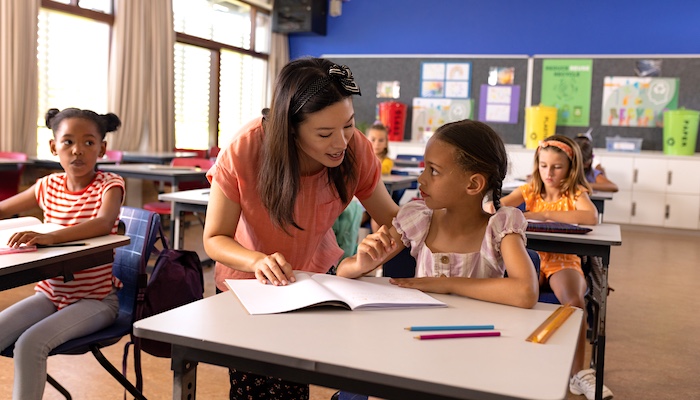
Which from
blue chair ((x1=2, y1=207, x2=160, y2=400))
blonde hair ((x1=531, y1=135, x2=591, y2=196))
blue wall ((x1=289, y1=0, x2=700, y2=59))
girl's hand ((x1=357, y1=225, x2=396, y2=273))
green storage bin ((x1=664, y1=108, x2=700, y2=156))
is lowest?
blue chair ((x1=2, y1=207, x2=160, y2=400))

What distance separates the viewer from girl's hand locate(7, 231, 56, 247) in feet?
5.52

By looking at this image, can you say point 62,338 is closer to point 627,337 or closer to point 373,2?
point 627,337

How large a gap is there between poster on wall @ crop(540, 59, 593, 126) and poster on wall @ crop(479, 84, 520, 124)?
1.11ft

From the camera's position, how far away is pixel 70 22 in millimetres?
6039

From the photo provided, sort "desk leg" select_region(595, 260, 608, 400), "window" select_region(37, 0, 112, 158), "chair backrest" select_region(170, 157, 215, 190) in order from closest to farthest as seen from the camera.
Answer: "desk leg" select_region(595, 260, 608, 400)
"chair backrest" select_region(170, 157, 215, 190)
"window" select_region(37, 0, 112, 158)

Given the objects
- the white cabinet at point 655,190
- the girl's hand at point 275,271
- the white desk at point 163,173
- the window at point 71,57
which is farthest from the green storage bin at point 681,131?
the girl's hand at point 275,271

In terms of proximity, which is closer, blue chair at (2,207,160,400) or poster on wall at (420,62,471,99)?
blue chair at (2,207,160,400)

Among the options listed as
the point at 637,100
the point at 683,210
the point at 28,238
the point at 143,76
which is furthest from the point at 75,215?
the point at 637,100

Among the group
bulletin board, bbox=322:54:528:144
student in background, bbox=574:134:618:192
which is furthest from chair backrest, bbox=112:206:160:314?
bulletin board, bbox=322:54:528:144

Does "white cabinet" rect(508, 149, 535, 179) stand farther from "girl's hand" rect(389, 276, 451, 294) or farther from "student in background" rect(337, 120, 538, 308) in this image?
"girl's hand" rect(389, 276, 451, 294)

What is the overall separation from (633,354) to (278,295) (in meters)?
2.32

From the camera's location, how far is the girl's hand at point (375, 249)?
1.37 m

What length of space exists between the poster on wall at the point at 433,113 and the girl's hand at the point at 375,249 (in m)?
6.92

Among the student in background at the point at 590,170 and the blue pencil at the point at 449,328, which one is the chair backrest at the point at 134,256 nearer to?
the blue pencil at the point at 449,328
